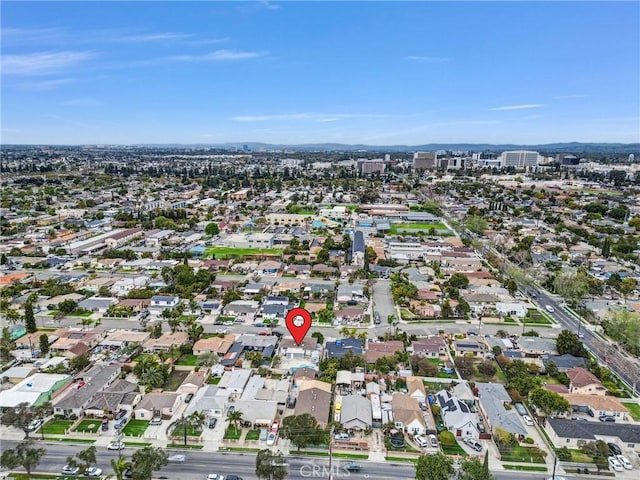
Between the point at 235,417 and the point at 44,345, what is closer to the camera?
the point at 235,417

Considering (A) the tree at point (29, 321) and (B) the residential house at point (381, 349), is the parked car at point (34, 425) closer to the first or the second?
(A) the tree at point (29, 321)

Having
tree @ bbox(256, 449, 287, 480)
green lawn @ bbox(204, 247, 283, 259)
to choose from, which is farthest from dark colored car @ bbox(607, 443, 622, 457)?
green lawn @ bbox(204, 247, 283, 259)

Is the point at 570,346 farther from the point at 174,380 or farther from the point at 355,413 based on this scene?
the point at 174,380

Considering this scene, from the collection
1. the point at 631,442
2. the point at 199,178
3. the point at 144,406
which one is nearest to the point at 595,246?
the point at 631,442

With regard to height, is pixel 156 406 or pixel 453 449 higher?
pixel 156 406

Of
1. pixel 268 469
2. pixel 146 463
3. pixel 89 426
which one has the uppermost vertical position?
pixel 146 463

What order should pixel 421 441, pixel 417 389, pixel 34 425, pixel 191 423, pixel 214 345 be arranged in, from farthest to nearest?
pixel 214 345, pixel 417 389, pixel 34 425, pixel 191 423, pixel 421 441

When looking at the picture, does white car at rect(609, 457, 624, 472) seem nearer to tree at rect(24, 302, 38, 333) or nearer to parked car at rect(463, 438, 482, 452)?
parked car at rect(463, 438, 482, 452)

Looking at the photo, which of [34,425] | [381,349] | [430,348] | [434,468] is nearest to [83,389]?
[34,425]
